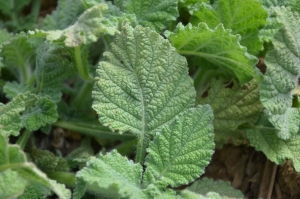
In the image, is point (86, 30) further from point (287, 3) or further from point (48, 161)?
point (287, 3)

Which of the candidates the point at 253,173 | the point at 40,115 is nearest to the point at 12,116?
the point at 40,115

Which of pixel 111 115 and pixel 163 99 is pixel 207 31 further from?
pixel 111 115

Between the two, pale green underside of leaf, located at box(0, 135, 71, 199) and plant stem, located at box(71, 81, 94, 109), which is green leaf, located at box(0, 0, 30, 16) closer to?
plant stem, located at box(71, 81, 94, 109)

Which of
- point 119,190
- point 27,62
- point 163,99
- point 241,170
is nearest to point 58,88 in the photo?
point 27,62

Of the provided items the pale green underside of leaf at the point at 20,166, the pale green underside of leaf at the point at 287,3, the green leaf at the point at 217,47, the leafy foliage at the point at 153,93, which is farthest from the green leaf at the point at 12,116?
the pale green underside of leaf at the point at 287,3

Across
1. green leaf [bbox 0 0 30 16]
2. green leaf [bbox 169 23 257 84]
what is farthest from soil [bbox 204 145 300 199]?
green leaf [bbox 0 0 30 16]
